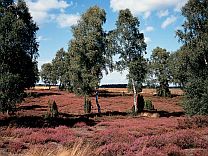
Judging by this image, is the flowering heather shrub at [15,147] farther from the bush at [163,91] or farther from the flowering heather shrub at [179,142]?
the bush at [163,91]

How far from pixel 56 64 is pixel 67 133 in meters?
111

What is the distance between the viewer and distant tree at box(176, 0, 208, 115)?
35725 mm

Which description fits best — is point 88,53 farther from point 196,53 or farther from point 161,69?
point 161,69

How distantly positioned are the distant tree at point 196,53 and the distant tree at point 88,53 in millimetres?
17913

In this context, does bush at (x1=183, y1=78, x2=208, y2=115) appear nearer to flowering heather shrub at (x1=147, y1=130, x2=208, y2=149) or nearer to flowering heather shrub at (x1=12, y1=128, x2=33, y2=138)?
flowering heather shrub at (x1=147, y1=130, x2=208, y2=149)

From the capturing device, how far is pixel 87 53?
5372cm

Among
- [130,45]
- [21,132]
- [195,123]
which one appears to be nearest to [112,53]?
[130,45]

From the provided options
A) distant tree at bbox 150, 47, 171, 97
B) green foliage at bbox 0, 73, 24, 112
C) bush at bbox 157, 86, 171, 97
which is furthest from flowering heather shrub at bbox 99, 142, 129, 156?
bush at bbox 157, 86, 171, 97

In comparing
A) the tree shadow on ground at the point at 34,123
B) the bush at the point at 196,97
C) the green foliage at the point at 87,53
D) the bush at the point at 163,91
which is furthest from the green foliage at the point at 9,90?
the bush at the point at 163,91

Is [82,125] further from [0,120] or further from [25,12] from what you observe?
[25,12]

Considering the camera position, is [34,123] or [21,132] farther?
[34,123]

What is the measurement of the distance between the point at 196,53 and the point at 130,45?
19526 millimetres

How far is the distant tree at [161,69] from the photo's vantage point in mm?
110750

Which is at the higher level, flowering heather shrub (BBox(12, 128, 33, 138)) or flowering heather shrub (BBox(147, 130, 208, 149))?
flowering heather shrub (BBox(12, 128, 33, 138))
